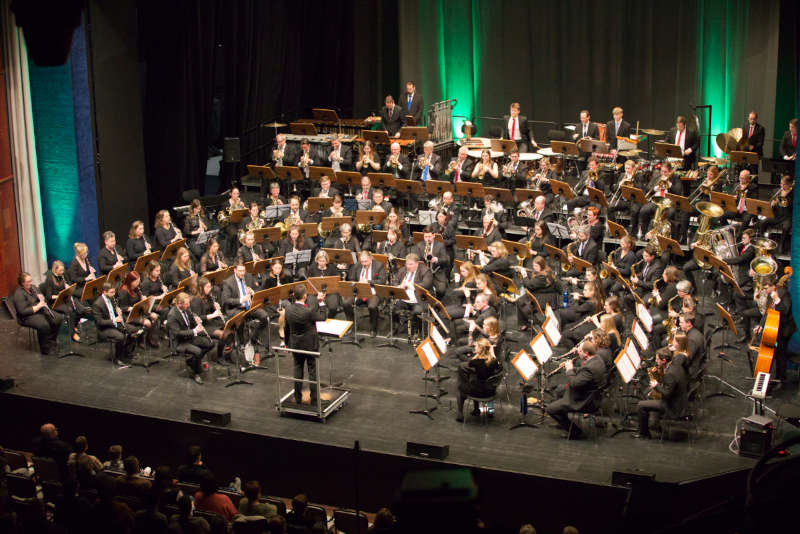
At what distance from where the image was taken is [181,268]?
1433cm

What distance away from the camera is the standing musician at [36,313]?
1362 cm

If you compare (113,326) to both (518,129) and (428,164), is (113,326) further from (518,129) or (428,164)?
(518,129)

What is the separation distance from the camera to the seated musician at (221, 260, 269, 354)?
44.2ft

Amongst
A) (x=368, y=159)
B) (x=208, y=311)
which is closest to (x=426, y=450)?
(x=208, y=311)

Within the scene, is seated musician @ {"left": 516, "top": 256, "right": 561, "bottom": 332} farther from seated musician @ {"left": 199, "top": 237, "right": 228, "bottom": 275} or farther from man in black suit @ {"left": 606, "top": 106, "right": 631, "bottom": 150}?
man in black suit @ {"left": 606, "top": 106, "right": 631, "bottom": 150}

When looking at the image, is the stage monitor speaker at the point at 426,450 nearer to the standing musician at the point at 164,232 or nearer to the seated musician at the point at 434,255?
the seated musician at the point at 434,255

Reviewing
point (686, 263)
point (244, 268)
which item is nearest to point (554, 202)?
point (686, 263)

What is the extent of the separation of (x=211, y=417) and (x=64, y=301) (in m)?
4.01

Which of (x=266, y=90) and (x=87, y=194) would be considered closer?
(x=87, y=194)

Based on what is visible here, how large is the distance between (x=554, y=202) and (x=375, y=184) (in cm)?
299

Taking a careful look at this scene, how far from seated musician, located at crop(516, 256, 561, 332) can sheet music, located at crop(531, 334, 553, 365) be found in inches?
93.9

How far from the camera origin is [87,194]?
16469 millimetres

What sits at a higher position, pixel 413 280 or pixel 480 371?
pixel 413 280

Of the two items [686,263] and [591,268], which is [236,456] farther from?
[686,263]
